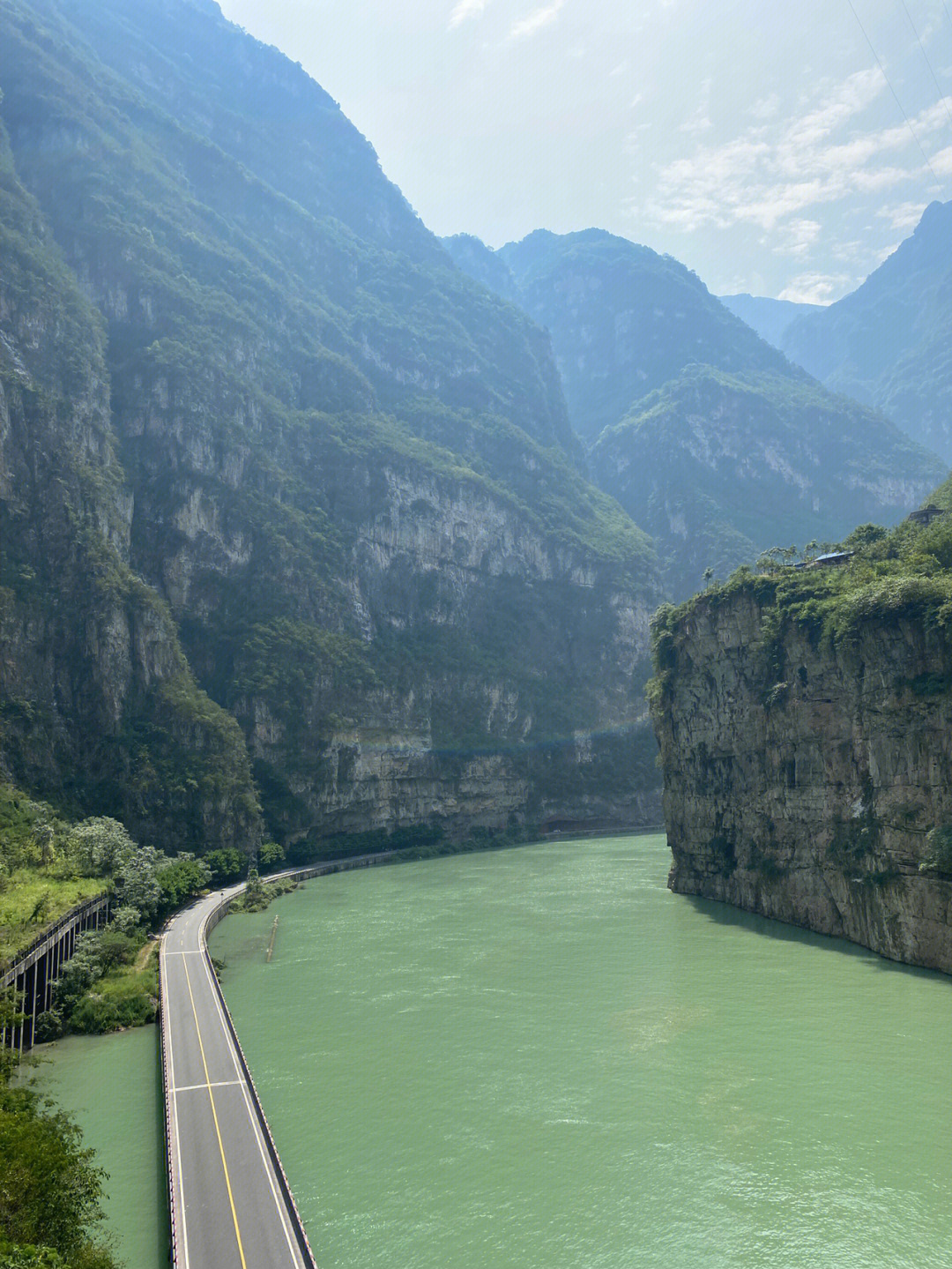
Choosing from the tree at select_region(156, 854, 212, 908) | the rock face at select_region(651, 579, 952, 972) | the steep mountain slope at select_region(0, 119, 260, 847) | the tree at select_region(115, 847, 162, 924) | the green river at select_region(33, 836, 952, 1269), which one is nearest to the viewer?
→ the green river at select_region(33, 836, 952, 1269)

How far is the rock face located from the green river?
3.44 meters

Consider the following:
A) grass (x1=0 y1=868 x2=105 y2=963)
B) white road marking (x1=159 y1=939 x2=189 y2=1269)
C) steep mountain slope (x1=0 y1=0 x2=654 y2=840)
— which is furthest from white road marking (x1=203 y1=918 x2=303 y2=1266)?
steep mountain slope (x1=0 y1=0 x2=654 y2=840)

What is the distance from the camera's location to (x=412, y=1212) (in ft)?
80.2

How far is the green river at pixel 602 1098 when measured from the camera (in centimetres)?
2336

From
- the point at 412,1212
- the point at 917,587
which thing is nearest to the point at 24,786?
the point at 412,1212

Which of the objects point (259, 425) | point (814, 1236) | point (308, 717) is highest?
point (259, 425)

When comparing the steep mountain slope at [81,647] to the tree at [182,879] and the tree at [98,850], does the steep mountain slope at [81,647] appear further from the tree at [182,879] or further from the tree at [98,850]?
the tree at [98,850]

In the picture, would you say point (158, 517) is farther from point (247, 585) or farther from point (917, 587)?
point (917, 587)

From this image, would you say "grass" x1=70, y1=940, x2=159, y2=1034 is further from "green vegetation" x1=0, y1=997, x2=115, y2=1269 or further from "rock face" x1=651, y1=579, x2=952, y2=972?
"rock face" x1=651, y1=579, x2=952, y2=972

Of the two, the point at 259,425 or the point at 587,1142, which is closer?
the point at 587,1142

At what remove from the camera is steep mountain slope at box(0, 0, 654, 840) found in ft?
411

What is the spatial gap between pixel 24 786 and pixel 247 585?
5092 centimetres

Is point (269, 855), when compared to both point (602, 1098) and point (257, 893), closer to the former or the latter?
point (257, 893)

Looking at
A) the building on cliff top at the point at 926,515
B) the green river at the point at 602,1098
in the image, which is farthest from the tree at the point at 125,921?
the building on cliff top at the point at 926,515
